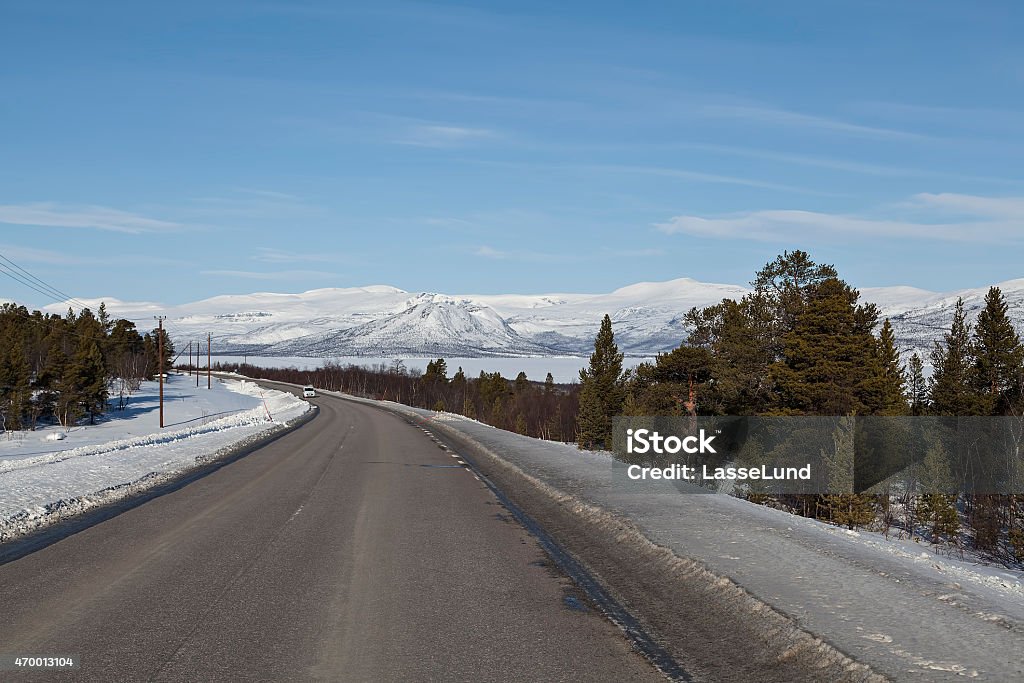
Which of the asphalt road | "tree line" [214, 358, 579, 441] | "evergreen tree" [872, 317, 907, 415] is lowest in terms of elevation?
"tree line" [214, 358, 579, 441]

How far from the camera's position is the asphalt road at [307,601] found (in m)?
6.08

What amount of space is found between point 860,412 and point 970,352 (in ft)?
95.0

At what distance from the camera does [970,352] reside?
70.8 m

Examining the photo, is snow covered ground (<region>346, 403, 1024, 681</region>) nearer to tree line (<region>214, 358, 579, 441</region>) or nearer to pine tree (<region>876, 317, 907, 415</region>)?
pine tree (<region>876, 317, 907, 415</region>)

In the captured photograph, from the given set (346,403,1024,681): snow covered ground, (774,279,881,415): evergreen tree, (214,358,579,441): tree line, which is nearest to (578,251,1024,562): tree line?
(774,279,881,415): evergreen tree

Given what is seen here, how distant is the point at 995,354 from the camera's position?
68.4 meters

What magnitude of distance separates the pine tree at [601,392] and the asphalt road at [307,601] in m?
57.3

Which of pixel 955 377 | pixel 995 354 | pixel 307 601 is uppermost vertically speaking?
pixel 995 354

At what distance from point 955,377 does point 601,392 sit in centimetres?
2841

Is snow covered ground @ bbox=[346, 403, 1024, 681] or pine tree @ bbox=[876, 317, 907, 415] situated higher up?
pine tree @ bbox=[876, 317, 907, 415]

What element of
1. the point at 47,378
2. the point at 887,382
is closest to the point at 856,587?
the point at 887,382

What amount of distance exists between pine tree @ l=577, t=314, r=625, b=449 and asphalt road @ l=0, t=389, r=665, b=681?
188 feet

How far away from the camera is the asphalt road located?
6.08 meters

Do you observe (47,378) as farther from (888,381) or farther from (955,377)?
(955,377)
